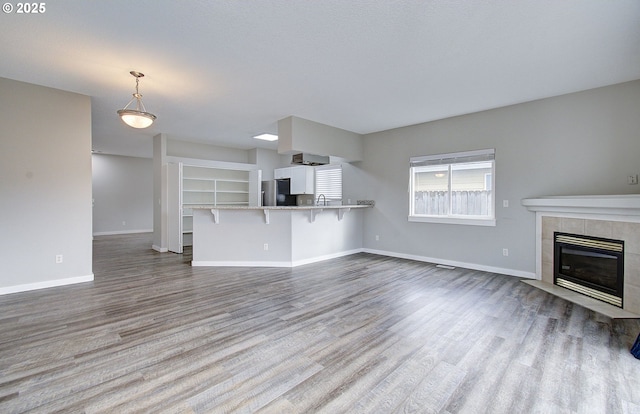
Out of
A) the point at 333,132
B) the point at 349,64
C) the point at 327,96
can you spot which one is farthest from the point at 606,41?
the point at 333,132

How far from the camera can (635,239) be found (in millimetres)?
3150

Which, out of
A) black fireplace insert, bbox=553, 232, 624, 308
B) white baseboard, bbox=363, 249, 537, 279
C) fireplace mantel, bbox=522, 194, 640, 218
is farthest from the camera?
white baseboard, bbox=363, 249, 537, 279

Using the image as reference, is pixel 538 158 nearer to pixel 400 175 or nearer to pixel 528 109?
pixel 528 109

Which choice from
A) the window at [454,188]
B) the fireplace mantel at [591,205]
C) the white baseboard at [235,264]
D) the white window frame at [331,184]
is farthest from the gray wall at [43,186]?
the fireplace mantel at [591,205]

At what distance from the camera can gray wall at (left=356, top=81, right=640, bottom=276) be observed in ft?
12.2

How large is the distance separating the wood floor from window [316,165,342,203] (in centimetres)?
360

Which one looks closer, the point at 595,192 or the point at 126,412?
the point at 126,412

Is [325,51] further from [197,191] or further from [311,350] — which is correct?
[197,191]

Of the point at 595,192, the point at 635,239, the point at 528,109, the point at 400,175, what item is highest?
the point at 528,109

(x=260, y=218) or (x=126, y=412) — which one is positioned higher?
(x=260, y=218)

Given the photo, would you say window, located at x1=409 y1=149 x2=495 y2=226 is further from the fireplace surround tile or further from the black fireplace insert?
the black fireplace insert

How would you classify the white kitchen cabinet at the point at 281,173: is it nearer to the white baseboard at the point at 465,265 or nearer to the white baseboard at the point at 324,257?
the white baseboard at the point at 324,257

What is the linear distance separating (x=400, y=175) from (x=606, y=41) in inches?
138

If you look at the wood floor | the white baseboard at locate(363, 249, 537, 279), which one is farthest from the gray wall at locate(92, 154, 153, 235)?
the white baseboard at locate(363, 249, 537, 279)
